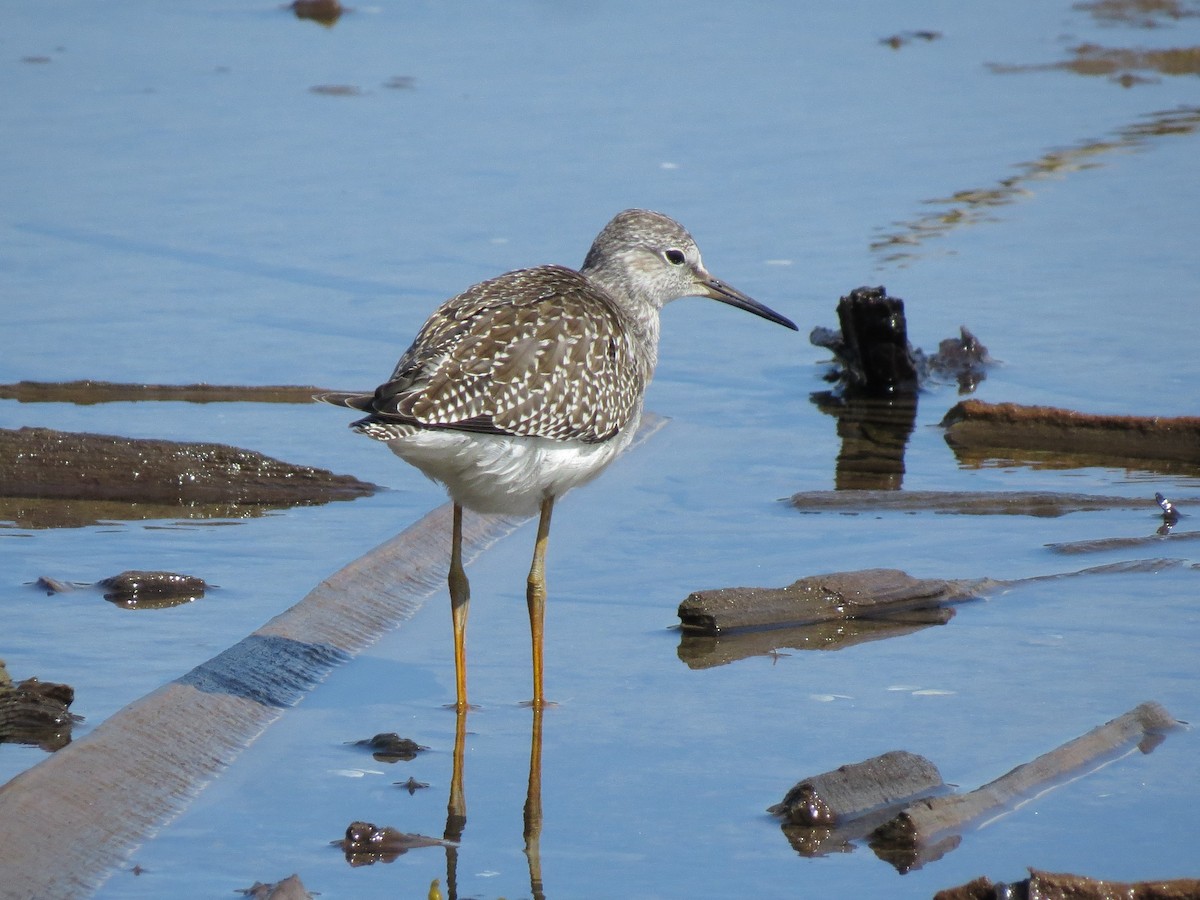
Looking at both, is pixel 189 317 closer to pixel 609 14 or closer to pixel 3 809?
pixel 3 809

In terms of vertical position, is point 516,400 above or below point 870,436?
above

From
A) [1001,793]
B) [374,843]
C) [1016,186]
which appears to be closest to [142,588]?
Result: [374,843]

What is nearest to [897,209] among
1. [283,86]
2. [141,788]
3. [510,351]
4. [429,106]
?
[429,106]

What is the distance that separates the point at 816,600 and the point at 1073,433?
2367 mm

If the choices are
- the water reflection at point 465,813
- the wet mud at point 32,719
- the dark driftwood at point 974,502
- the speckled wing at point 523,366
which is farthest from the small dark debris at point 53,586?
the dark driftwood at point 974,502

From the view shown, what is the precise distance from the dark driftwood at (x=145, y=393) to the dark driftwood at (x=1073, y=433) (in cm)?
310

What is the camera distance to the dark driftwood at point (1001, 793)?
4.56m

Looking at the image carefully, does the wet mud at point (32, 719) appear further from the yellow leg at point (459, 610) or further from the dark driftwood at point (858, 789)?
the dark driftwood at point (858, 789)

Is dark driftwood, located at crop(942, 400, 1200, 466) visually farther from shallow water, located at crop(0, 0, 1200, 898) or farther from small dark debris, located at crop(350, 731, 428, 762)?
small dark debris, located at crop(350, 731, 428, 762)

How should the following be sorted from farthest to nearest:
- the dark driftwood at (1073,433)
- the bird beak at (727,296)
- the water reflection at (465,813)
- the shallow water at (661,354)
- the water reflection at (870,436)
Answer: the water reflection at (870,436), the dark driftwood at (1073,433), the bird beak at (727,296), the shallow water at (661,354), the water reflection at (465,813)

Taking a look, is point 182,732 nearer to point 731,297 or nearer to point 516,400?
point 516,400

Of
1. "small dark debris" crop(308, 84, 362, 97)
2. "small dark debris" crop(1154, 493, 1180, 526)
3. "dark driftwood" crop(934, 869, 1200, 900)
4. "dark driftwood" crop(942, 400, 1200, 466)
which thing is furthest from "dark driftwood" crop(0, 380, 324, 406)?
"small dark debris" crop(308, 84, 362, 97)

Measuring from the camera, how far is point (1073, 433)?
26.4ft

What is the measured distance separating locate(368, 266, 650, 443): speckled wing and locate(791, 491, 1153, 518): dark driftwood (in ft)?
4.13
